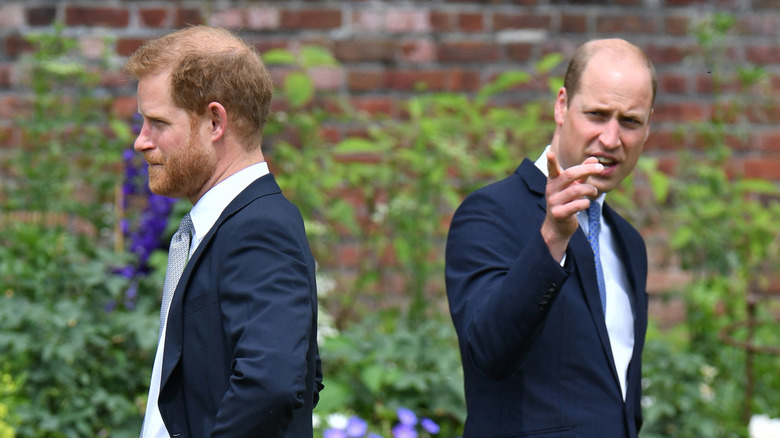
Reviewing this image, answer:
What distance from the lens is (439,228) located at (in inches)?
161

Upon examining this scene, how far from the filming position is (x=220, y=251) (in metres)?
1.82

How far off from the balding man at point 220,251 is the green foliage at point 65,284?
4.78 ft

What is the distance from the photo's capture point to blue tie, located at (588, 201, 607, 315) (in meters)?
2.21

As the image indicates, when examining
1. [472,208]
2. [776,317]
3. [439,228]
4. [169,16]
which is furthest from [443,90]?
[472,208]

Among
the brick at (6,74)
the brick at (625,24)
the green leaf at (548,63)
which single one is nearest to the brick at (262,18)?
the brick at (6,74)

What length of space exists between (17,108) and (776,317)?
366 cm

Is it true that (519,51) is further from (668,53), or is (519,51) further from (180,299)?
(180,299)

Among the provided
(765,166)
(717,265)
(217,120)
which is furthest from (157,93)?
(765,166)

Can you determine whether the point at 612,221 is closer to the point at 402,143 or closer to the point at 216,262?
the point at 216,262

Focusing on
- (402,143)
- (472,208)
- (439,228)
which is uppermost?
(472,208)

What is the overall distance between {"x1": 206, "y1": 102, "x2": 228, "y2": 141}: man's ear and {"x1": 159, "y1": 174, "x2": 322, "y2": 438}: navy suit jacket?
0.12 metres

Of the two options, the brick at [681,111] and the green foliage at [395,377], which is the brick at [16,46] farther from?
the brick at [681,111]

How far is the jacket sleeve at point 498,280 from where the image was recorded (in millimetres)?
1852

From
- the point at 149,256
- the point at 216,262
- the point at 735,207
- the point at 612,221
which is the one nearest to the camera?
the point at 216,262
